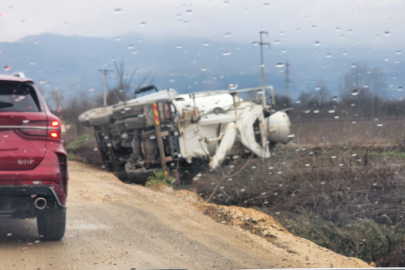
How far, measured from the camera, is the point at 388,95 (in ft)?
34.1

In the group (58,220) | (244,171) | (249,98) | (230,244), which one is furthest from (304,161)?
(58,220)

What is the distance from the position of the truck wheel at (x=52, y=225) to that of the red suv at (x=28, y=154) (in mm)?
171

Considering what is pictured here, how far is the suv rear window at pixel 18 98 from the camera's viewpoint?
562 cm

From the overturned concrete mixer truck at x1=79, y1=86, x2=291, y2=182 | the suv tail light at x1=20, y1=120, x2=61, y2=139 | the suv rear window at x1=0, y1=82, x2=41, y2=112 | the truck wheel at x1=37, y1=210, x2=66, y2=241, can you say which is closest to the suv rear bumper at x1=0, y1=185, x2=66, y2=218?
the truck wheel at x1=37, y1=210, x2=66, y2=241

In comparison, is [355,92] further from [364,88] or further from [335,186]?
[335,186]

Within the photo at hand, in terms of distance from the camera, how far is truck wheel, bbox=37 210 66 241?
19.9 feet

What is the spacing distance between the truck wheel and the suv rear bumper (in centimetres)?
39

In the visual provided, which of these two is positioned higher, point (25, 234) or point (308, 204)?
point (25, 234)

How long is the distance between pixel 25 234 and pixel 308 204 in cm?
418

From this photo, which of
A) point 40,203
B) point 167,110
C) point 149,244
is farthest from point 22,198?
point 167,110

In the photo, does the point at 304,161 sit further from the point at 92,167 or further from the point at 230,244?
the point at 92,167

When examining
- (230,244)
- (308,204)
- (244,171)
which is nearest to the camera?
(230,244)

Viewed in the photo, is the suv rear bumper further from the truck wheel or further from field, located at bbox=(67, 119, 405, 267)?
field, located at bbox=(67, 119, 405, 267)

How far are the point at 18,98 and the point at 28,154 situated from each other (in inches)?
25.8
